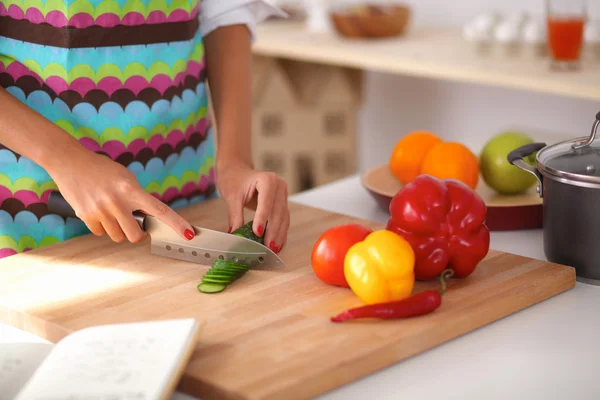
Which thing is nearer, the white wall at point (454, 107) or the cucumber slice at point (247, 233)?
the cucumber slice at point (247, 233)

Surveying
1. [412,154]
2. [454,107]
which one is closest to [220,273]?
[412,154]

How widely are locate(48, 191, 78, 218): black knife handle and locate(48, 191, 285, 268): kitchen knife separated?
13 cm

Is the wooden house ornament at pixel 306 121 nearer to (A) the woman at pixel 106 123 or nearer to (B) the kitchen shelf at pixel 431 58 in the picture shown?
(B) the kitchen shelf at pixel 431 58

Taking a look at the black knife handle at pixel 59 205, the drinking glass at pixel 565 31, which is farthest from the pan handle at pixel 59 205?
the drinking glass at pixel 565 31

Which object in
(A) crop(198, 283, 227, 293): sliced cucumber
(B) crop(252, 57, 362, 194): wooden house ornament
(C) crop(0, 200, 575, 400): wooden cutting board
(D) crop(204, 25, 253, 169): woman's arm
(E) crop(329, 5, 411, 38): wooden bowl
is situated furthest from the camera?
(B) crop(252, 57, 362, 194): wooden house ornament

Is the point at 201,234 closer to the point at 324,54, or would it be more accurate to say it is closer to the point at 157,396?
the point at 157,396

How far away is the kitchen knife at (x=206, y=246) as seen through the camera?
1.21 metres

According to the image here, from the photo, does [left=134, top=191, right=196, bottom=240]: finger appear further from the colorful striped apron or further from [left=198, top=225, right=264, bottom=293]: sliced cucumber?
the colorful striped apron

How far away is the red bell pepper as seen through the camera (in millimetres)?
1141

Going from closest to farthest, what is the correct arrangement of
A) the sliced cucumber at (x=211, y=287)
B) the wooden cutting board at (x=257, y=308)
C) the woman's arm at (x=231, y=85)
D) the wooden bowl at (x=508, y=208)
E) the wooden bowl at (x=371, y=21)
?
the wooden cutting board at (x=257, y=308)
the sliced cucumber at (x=211, y=287)
the wooden bowl at (x=508, y=208)
the woman's arm at (x=231, y=85)
the wooden bowl at (x=371, y=21)

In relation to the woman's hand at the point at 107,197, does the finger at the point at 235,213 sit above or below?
below

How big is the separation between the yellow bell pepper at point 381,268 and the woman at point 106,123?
0.70 feet

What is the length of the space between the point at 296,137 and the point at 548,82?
4.05 ft

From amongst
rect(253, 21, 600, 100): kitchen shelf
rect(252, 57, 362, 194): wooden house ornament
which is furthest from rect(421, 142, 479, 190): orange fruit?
rect(252, 57, 362, 194): wooden house ornament
